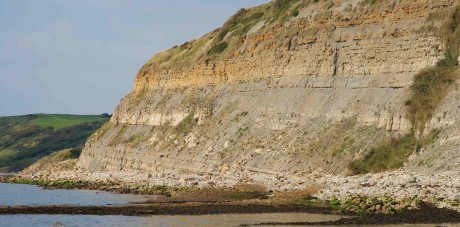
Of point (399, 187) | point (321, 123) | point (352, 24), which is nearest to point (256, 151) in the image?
point (321, 123)

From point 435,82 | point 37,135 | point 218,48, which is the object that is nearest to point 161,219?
point 435,82

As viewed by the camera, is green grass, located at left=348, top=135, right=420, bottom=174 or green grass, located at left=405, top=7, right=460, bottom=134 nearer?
green grass, located at left=348, top=135, right=420, bottom=174

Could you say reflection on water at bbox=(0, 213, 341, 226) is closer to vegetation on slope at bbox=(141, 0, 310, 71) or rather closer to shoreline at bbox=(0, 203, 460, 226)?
shoreline at bbox=(0, 203, 460, 226)

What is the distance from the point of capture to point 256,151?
57.7 m

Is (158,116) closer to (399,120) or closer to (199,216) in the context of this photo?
(399,120)

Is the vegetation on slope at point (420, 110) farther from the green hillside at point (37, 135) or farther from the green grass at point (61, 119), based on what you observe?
the green grass at point (61, 119)

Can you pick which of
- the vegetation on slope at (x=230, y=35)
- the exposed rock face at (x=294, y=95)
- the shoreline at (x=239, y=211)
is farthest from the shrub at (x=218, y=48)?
the shoreline at (x=239, y=211)

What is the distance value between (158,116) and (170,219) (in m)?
49.1

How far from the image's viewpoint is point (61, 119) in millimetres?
187500

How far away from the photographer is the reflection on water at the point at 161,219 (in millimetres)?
30594

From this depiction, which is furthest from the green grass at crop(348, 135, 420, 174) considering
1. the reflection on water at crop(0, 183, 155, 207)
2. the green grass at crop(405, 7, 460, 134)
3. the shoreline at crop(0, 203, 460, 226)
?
the reflection on water at crop(0, 183, 155, 207)

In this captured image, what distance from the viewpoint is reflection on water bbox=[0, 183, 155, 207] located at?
1663 inches

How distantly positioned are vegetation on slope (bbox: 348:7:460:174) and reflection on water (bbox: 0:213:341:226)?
1396cm

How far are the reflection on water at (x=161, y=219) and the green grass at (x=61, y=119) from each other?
459 feet
